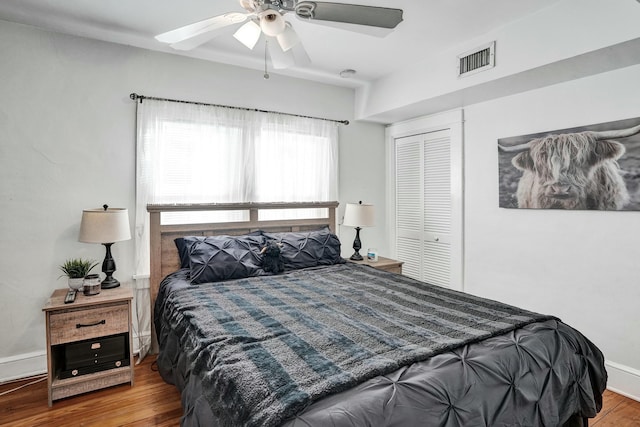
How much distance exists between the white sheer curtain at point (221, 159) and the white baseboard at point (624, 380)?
2.78m

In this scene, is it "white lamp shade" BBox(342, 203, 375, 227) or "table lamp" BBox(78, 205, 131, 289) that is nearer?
"table lamp" BBox(78, 205, 131, 289)

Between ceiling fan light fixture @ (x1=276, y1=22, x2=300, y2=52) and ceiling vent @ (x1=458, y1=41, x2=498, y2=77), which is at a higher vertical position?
ceiling vent @ (x1=458, y1=41, x2=498, y2=77)

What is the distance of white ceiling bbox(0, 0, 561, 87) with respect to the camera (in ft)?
7.71

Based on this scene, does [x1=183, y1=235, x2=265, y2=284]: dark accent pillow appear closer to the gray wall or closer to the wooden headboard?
the wooden headboard

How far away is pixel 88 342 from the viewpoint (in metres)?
2.39

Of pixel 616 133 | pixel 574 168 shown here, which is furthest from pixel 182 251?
pixel 616 133

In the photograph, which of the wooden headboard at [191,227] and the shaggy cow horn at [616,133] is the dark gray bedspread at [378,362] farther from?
the shaggy cow horn at [616,133]

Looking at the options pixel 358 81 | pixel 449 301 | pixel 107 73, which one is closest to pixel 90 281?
pixel 107 73

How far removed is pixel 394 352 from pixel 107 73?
302 centimetres

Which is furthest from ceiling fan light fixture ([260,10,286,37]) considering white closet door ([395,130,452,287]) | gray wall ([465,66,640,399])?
white closet door ([395,130,452,287])

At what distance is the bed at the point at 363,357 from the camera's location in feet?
3.84

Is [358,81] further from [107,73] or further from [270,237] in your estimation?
[107,73]

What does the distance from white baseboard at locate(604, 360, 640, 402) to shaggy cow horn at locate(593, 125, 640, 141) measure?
5.32 ft

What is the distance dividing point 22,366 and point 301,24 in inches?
130
